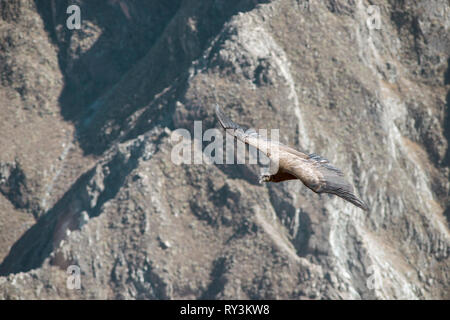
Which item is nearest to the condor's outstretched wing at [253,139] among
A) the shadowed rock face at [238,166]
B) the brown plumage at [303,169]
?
the brown plumage at [303,169]

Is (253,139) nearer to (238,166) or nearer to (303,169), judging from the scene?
(303,169)

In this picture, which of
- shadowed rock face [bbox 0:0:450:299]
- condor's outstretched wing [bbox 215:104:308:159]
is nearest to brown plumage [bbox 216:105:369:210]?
condor's outstretched wing [bbox 215:104:308:159]

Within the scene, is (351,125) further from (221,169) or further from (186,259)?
(186,259)

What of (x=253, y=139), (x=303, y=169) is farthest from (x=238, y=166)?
(x=303, y=169)

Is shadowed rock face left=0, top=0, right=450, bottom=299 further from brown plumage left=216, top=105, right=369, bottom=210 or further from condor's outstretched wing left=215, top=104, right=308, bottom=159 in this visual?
brown plumage left=216, top=105, right=369, bottom=210

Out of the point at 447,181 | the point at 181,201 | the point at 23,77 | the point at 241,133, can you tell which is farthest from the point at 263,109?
the point at 241,133

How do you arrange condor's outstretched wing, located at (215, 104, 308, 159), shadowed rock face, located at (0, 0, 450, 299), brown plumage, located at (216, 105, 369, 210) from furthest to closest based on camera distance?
shadowed rock face, located at (0, 0, 450, 299) → condor's outstretched wing, located at (215, 104, 308, 159) → brown plumage, located at (216, 105, 369, 210)
